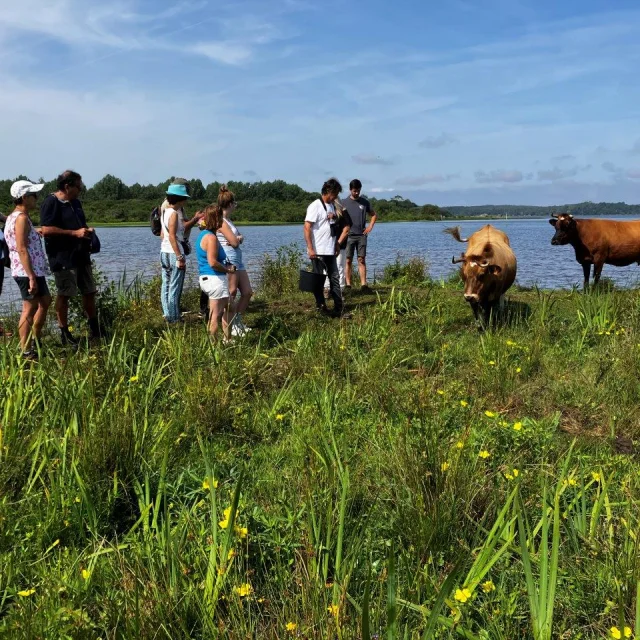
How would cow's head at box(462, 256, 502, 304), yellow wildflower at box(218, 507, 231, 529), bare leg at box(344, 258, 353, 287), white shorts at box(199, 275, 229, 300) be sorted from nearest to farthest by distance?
yellow wildflower at box(218, 507, 231, 529) → white shorts at box(199, 275, 229, 300) → cow's head at box(462, 256, 502, 304) → bare leg at box(344, 258, 353, 287)

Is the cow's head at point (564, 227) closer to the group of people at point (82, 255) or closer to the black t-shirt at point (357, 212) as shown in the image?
the black t-shirt at point (357, 212)

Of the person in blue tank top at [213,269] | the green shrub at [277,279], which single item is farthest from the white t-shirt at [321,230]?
the green shrub at [277,279]

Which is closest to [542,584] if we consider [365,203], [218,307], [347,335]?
[347,335]

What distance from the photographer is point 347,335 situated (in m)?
6.55

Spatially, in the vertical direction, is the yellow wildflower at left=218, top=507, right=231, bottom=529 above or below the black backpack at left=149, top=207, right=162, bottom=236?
below

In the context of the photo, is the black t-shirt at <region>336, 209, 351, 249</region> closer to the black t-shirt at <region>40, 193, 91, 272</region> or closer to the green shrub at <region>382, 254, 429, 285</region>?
the green shrub at <region>382, 254, 429, 285</region>

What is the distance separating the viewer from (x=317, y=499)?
3.07 metres

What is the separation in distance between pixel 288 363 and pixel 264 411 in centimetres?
122

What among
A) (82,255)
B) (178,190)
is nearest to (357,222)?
(178,190)

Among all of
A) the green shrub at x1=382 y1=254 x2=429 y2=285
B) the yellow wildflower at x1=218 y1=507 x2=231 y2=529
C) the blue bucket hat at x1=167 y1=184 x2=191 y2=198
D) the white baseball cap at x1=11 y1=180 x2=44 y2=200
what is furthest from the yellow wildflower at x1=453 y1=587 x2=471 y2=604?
the green shrub at x1=382 y1=254 x2=429 y2=285

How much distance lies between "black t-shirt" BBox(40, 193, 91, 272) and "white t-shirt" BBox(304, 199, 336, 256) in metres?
3.03

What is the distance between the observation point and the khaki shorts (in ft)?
22.7

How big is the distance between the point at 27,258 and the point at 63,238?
89cm

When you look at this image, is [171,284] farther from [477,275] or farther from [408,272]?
[408,272]
